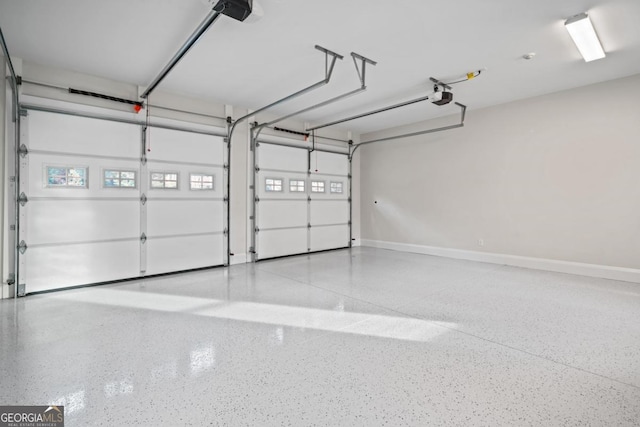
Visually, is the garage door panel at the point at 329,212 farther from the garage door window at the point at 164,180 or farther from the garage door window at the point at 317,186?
the garage door window at the point at 164,180

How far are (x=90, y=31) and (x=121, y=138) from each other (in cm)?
157

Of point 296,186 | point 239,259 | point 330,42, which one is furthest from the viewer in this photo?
point 296,186

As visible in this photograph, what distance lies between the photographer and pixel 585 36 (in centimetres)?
321

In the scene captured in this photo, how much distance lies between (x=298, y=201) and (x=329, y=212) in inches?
39.3

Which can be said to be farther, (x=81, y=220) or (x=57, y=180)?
(x=81, y=220)

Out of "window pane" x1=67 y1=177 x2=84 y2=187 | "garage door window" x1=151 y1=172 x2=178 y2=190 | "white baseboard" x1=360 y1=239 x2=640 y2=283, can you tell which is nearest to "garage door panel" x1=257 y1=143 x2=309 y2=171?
"garage door window" x1=151 y1=172 x2=178 y2=190

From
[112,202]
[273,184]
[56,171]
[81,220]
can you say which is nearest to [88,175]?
[56,171]

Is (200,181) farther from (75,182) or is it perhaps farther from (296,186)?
(296,186)

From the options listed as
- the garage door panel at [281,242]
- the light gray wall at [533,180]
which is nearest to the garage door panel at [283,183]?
the garage door panel at [281,242]

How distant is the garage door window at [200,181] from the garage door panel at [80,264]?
4.01 feet

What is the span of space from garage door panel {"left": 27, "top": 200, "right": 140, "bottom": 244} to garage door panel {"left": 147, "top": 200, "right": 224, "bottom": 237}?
23 cm

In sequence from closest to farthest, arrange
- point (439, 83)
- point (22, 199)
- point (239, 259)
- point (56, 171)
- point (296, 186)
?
point (22, 199), point (56, 171), point (439, 83), point (239, 259), point (296, 186)

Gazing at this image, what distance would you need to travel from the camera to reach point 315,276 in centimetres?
479

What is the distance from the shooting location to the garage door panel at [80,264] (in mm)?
3833
